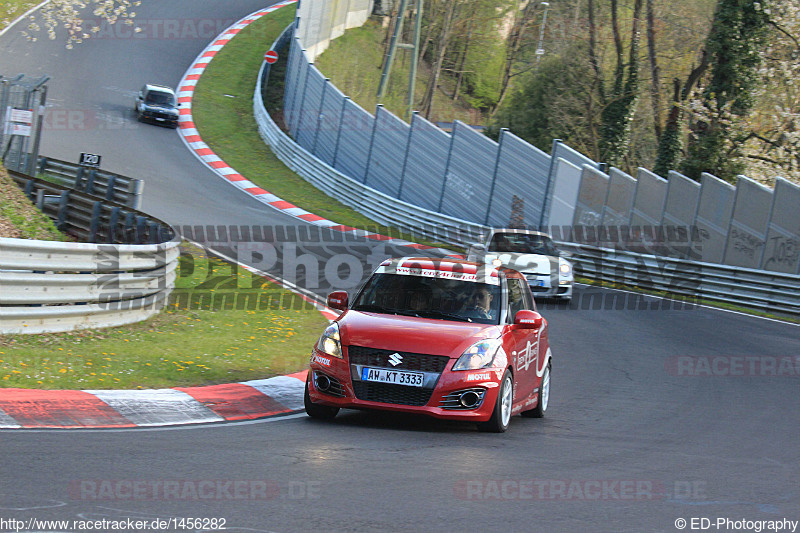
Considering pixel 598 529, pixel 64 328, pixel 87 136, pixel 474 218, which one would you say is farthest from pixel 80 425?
pixel 87 136

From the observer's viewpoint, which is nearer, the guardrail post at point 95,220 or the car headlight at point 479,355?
the car headlight at point 479,355

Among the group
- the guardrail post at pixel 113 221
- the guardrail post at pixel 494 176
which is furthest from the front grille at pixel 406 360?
the guardrail post at pixel 494 176

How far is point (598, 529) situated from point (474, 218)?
25913mm

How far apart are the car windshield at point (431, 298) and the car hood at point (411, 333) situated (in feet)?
0.62

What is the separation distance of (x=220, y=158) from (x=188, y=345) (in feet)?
81.1

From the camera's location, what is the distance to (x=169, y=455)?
6531mm

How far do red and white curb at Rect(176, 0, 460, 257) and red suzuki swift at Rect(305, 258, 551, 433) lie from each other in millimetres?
17388

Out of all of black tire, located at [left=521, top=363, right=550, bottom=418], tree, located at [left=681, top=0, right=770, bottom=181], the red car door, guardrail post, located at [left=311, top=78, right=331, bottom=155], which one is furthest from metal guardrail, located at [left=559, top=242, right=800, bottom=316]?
guardrail post, located at [left=311, top=78, right=331, bottom=155]

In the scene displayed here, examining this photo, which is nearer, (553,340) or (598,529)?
(598,529)

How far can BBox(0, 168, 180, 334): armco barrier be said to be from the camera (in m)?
9.84

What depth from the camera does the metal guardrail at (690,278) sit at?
21.3 m

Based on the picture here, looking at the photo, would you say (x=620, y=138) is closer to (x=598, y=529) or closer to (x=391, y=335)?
(x=391, y=335)
